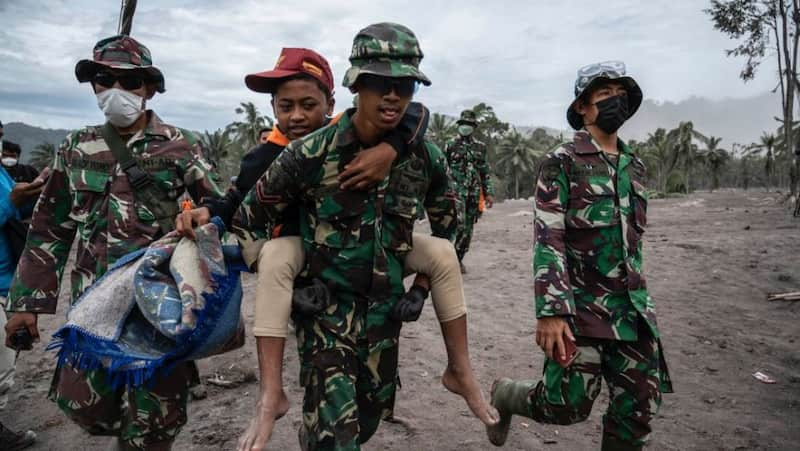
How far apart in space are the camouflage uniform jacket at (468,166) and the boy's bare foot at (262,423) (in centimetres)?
666

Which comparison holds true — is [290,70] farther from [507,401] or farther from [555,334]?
[507,401]

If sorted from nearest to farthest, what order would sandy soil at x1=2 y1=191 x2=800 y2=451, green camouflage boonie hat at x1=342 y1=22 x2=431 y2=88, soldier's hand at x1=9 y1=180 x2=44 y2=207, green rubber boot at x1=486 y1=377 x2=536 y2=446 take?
green camouflage boonie hat at x1=342 y1=22 x2=431 y2=88, green rubber boot at x1=486 y1=377 x2=536 y2=446, soldier's hand at x1=9 y1=180 x2=44 y2=207, sandy soil at x1=2 y1=191 x2=800 y2=451

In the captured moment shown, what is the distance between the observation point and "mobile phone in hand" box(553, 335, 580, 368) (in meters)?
2.53

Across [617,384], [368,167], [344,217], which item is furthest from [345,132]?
[617,384]

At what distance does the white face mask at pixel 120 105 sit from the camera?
2.65 metres

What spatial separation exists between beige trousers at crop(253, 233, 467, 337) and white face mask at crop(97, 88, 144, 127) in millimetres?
1211

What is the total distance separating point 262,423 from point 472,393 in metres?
0.84

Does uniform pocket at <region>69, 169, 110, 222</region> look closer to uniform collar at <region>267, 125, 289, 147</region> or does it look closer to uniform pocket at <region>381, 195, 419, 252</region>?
uniform collar at <region>267, 125, 289, 147</region>

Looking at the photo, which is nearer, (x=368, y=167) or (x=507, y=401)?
(x=368, y=167)

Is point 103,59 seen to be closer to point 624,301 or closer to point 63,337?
point 63,337

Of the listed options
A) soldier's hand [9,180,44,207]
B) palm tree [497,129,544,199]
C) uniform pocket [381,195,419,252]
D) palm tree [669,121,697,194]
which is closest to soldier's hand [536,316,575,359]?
uniform pocket [381,195,419,252]


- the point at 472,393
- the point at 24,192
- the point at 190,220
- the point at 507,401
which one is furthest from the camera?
the point at 24,192

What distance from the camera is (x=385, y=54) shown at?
1933 millimetres

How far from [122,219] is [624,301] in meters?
2.62
